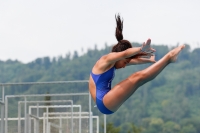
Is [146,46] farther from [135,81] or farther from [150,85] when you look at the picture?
[150,85]

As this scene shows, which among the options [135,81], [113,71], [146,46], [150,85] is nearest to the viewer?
[146,46]

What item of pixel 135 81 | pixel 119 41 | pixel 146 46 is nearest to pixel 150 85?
pixel 119 41

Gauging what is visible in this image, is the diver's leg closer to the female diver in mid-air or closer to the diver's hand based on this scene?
the female diver in mid-air

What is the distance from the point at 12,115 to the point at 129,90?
17.0 ft

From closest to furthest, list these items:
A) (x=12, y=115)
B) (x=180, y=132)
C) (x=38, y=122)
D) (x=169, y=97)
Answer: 1. (x=38, y=122)
2. (x=12, y=115)
3. (x=180, y=132)
4. (x=169, y=97)

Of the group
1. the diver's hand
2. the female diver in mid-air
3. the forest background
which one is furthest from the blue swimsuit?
the forest background

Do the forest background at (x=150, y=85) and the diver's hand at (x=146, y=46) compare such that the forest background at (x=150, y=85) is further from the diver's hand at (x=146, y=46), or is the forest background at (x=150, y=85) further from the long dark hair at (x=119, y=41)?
the diver's hand at (x=146, y=46)

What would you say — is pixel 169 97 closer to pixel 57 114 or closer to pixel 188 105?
pixel 188 105

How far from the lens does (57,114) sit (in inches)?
522

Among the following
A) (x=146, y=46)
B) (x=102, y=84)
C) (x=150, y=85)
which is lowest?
(x=102, y=84)

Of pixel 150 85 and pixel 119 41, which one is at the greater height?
pixel 150 85

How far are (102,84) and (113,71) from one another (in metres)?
0.24

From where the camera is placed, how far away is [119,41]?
8789 mm

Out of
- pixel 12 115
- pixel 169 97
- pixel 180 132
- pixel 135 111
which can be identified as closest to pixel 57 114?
pixel 12 115
